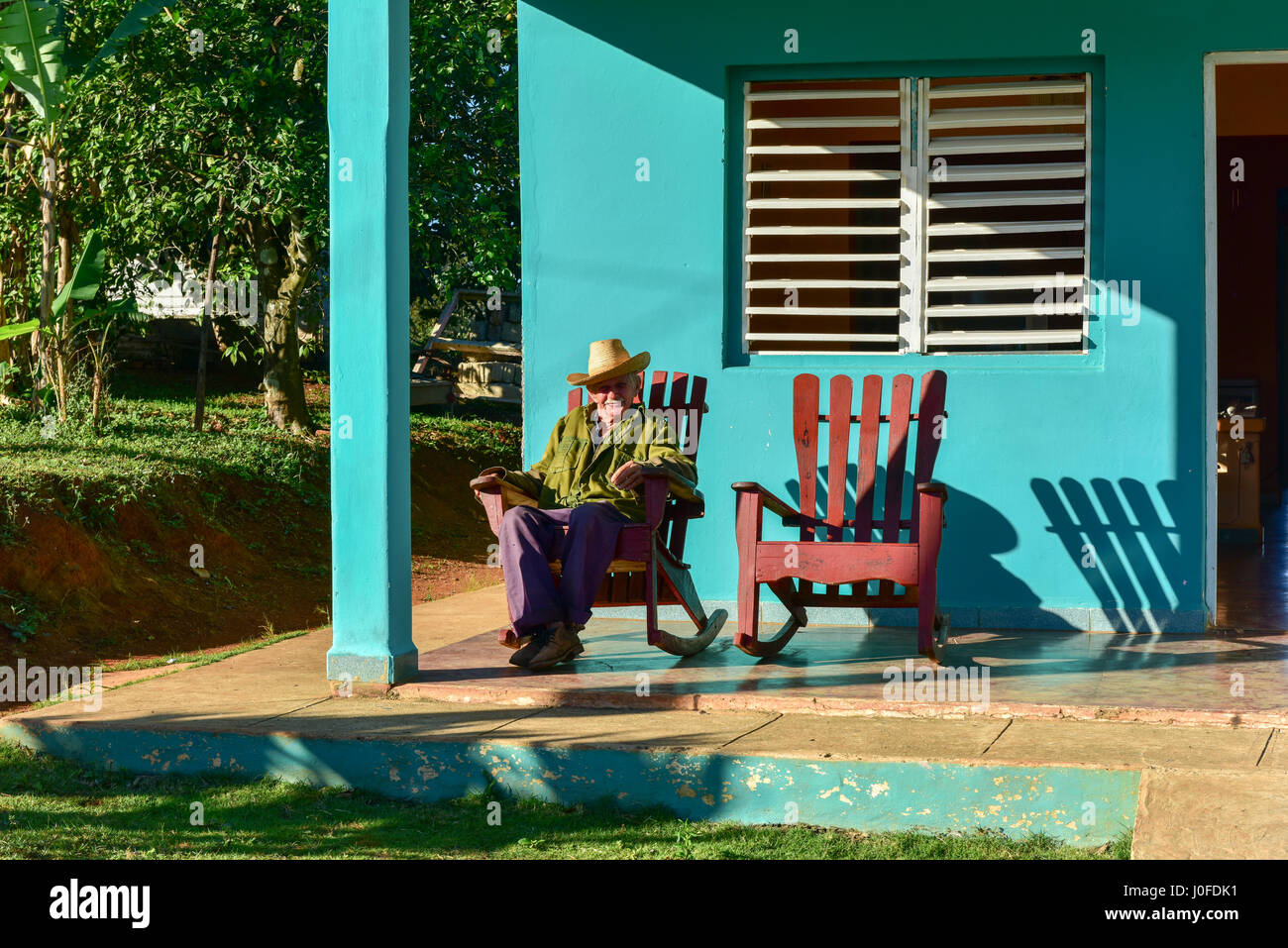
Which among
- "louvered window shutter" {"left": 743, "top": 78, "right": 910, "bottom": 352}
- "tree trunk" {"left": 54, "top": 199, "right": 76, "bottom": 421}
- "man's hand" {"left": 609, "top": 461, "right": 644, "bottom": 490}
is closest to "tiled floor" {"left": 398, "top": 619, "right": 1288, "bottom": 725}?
"man's hand" {"left": 609, "top": 461, "right": 644, "bottom": 490}

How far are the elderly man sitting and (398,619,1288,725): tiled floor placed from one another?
0.22m

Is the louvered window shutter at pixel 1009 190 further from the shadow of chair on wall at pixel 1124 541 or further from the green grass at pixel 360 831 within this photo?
the green grass at pixel 360 831

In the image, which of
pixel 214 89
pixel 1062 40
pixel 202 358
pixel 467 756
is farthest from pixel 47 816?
pixel 202 358

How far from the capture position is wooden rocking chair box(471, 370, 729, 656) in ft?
17.8

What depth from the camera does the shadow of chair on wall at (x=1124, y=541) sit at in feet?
20.7

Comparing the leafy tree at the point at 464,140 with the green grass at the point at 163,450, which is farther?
the leafy tree at the point at 464,140

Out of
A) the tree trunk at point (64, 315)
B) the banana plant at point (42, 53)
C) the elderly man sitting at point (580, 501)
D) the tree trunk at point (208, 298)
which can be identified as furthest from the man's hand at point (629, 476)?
the tree trunk at point (208, 298)

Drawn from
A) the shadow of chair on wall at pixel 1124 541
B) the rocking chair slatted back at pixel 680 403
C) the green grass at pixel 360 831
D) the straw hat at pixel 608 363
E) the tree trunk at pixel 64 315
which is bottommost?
the green grass at pixel 360 831

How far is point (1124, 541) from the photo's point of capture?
20.8 feet

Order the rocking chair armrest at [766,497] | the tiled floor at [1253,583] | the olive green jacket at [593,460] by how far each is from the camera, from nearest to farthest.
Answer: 1. the rocking chair armrest at [766,497]
2. the olive green jacket at [593,460]
3. the tiled floor at [1253,583]

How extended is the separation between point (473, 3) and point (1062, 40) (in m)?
5.98

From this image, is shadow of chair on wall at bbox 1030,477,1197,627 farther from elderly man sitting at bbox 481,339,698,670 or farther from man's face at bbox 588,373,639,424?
man's face at bbox 588,373,639,424

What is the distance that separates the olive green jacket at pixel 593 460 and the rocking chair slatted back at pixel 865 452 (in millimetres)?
577

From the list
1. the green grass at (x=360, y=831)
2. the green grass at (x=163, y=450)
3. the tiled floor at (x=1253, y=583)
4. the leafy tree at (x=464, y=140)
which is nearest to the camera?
the green grass at (x=360, y=831)
